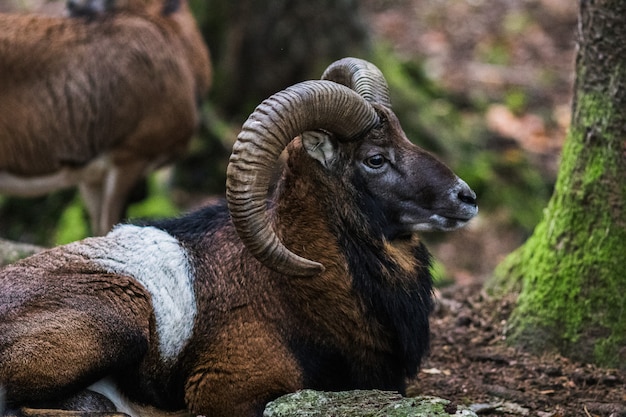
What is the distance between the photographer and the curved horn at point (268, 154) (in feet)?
16.8

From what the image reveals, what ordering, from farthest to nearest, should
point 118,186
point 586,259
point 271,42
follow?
1. point 271,42
2. point 118,186
3. point 586,259

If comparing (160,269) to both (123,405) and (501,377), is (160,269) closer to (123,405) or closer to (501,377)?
(123,405)

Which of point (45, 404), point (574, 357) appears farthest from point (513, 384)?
point (45, 404)

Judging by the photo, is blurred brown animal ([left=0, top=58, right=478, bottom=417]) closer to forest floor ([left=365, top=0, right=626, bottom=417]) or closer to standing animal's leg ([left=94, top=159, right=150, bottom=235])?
forest floor ([left=365, top=0, right=626, bottom=417])

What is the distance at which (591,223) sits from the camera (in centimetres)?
649

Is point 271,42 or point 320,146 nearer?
point 320,146

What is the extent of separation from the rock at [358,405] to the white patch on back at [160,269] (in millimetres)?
771

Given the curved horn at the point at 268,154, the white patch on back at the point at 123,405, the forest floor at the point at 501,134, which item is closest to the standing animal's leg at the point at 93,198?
the forest floor at the point at 501,134

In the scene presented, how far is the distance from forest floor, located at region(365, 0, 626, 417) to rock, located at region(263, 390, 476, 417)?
0.75m

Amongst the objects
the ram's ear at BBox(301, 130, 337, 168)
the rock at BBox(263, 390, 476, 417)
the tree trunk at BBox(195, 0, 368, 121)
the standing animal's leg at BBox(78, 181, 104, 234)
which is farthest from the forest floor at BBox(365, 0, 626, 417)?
the standing animal's leg at BBox(78, 181, 104, 234)

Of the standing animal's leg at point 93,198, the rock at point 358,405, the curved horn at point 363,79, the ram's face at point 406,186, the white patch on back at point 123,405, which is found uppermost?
the curved horn at point 363,79

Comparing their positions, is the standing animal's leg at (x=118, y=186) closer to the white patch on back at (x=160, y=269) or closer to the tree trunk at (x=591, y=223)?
the white patch on back at (x=160, y=269)

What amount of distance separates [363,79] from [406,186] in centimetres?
89

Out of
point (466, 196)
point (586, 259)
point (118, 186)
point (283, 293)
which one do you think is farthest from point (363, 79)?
point (118, 186)
